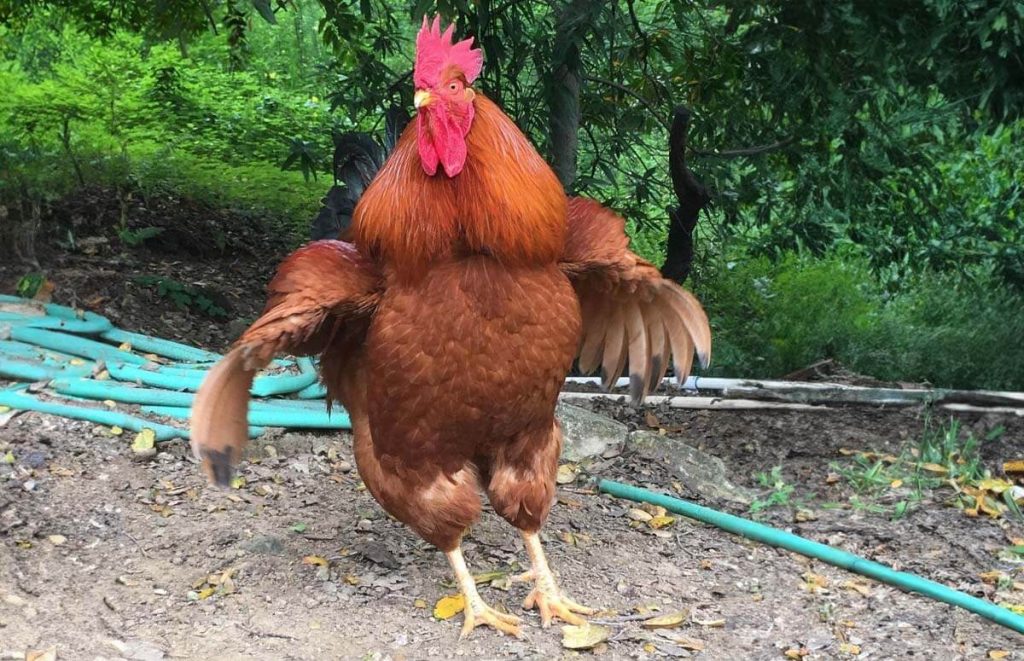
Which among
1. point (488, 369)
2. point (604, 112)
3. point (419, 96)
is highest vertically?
point (604, 112)

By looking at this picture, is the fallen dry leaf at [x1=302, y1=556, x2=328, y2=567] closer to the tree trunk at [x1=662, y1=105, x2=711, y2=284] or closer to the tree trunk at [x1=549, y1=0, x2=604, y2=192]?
the tree trunk at [x1=662, y1=105, x2=711, y2=284]

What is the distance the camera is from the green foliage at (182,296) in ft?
22.2

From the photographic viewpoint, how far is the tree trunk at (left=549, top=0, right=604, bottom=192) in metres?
4.62

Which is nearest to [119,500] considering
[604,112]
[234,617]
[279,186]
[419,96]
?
[234,617]

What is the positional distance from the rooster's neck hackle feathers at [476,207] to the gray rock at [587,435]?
6.54ft

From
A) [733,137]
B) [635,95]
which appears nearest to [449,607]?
[635,95]

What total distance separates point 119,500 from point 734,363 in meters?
4.34

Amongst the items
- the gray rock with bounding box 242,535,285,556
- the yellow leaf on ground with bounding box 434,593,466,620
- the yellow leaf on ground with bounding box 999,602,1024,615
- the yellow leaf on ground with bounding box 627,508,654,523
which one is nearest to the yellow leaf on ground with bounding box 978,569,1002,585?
the yellow leaf on ground with bounding box 999,602,1024,615

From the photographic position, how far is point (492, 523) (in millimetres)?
4387

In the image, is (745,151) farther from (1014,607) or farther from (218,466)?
(218,466)

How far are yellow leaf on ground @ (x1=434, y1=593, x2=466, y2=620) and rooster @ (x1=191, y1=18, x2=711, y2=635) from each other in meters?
0.07

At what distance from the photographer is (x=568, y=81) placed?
5.46 metres

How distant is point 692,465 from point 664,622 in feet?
4.98

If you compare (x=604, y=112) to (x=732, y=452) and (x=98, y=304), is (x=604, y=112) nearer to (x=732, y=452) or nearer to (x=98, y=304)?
(x=732, y=452)
